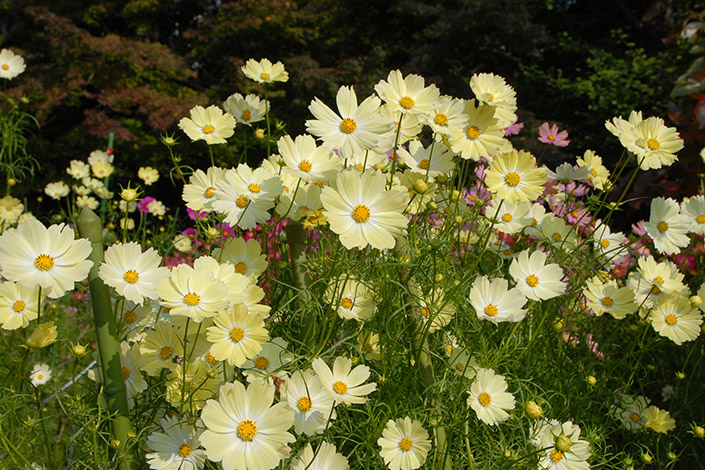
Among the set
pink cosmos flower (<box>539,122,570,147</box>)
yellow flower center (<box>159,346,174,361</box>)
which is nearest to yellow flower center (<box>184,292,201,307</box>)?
yellow flower center (<box>159,346,174,361</box>)

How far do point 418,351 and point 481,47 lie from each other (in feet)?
22.6

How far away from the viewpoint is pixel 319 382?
0.95 meters

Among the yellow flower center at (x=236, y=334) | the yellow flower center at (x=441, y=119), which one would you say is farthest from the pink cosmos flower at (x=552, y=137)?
the yellow flower center at (x=236, y=334)

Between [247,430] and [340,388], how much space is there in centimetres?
17

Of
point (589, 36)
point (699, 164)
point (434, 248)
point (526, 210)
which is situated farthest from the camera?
point (589, 36)

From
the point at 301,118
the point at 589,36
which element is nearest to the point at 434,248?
the point at 301,118

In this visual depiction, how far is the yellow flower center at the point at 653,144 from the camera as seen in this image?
1.37 m

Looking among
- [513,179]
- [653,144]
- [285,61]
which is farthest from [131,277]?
[285,61]

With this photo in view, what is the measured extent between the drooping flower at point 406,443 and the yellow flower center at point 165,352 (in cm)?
40

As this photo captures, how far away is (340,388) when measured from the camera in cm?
94

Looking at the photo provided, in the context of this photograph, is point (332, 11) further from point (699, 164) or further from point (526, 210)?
point (526, 210)

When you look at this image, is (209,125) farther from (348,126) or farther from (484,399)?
(484,399)

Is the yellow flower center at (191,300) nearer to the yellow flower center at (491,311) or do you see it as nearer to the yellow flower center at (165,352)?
the yellow flower center at (165,352)

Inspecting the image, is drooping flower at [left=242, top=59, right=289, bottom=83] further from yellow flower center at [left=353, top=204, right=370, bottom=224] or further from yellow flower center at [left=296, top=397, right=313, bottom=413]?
yellow flower center at [left=296, top=397, right=313, bottom=413]
